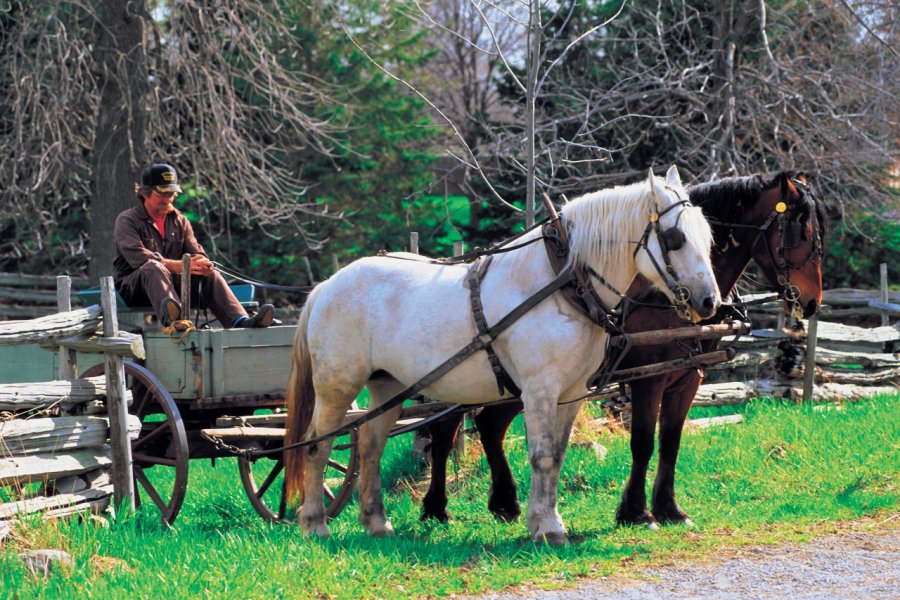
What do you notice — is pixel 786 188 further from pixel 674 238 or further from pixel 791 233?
pixel 674 238

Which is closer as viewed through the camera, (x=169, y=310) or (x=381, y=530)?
(x=381, y=530)

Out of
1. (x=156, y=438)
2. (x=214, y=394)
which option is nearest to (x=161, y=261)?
(x=214, y=394)

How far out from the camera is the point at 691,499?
7629 mm

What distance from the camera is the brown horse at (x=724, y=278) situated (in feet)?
21.6

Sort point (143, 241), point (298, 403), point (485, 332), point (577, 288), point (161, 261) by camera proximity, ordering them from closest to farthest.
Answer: point (577, 288)
point (485, 332)
point (298, 403)
point (161, 261)
point (143, 241)

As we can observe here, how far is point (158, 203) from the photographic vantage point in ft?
25.1

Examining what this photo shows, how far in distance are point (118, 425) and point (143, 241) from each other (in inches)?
64.1

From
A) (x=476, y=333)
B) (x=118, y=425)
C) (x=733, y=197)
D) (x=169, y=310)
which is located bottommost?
(x=118, y=425)

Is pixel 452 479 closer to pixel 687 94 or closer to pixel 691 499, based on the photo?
pixel 691 499

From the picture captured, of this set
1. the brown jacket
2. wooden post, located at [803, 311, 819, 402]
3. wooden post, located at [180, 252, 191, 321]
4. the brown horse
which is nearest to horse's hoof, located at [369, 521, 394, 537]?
the brown horse

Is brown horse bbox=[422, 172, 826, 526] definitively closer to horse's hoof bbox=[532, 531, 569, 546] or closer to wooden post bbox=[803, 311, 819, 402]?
horse's hoof bbox=[532, 531, 569, 546]

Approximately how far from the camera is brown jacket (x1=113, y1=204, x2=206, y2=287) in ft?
24.2

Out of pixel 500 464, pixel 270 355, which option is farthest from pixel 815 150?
pixel 270 355

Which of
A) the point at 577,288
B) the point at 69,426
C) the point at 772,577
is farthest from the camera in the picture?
the point at 69,426
